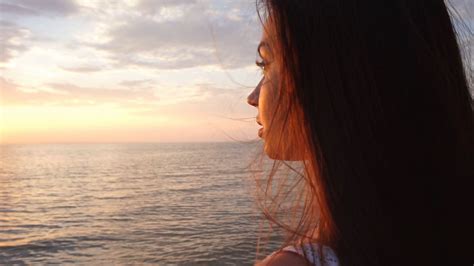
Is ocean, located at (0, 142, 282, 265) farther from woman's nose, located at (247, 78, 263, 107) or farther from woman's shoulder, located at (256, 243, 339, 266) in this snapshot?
woman's shoulder, located at (256, 243, 339, 266)

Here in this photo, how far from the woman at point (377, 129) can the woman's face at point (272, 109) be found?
0.10 m

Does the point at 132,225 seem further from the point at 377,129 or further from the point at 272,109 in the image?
the point at 377,129

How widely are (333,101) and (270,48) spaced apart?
1.20 feet

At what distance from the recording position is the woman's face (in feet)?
4.95

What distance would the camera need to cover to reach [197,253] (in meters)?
13.0

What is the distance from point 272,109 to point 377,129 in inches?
16.3

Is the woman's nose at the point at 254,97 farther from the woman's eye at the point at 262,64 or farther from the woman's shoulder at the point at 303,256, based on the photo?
the woman's shoulder at the point at 303,256

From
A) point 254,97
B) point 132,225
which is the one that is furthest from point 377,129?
point 132,225

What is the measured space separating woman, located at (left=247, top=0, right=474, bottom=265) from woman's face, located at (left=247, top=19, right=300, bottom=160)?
0.10 metres

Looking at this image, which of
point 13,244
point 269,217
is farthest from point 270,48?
point 13,244

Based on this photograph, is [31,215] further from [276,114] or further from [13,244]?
[276,114]

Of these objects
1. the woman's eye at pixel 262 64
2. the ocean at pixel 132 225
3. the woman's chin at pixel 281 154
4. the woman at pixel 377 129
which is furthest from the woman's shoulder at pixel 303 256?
the ocean at pixel 132 225

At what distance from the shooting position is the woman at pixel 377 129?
1273mm

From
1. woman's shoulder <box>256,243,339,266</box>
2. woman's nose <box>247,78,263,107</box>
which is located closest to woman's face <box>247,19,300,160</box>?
woman's nose <box>247,78,263,107</box>
